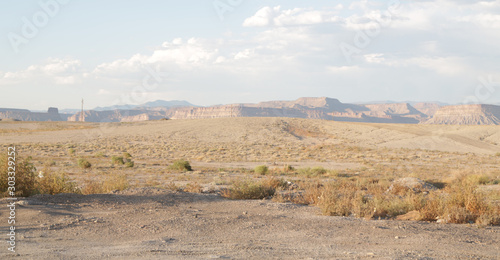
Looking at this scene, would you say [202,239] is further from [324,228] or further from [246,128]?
[246,128]

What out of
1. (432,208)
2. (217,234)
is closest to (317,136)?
(432,208)

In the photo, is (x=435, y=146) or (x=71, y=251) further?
(x=435, y=146)

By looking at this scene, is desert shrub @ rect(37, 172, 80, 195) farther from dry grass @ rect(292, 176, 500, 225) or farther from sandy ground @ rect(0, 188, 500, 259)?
dry grass @ rect(292, 176, 500, 225)

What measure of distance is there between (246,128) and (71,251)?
207 feet

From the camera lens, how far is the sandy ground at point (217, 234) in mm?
6543

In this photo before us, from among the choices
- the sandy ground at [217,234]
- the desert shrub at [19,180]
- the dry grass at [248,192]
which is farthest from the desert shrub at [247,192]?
the desert shrub at [19,180]

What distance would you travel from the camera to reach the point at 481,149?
5206cm

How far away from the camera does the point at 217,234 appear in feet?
26.1

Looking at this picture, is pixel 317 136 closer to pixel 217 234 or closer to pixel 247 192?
pixel 247 192

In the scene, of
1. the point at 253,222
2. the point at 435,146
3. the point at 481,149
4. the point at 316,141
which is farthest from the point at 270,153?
the point at 253,222

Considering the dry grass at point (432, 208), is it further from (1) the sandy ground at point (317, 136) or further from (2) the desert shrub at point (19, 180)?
(1) the sandy ground at point (317, 136)

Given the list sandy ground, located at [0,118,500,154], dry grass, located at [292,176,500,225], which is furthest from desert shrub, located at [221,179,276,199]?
sandy ground, located at [0,118,500,154]

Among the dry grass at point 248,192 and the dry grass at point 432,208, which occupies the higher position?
the dry grass at point 432,208

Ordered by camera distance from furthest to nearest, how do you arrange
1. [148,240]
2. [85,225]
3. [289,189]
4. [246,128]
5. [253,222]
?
[246,128], [289,189], [253,222], [85,225], [148,240]
